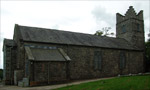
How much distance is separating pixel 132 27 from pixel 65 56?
2088cm

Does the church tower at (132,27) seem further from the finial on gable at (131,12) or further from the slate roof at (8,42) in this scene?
the slate roof at (8,42)

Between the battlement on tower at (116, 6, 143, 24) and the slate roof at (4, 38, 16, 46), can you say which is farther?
the battlement on tower at (116, 6, 143, 24)

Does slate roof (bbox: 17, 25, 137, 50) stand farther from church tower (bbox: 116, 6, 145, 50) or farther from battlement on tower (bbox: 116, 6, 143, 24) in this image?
battlement on tower (bbox: 116, 6, 143, 24)

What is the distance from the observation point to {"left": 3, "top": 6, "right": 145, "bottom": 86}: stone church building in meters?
20.6

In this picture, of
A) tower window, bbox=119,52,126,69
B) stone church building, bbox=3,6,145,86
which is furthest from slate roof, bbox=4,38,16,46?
tower window, bbox=119,52,126,69

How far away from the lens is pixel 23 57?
2231 cm

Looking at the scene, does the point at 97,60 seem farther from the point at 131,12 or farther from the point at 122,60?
the point at 131,12

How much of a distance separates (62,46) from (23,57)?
6.25 meters

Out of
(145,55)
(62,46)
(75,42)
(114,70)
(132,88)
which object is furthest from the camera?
(145,55)

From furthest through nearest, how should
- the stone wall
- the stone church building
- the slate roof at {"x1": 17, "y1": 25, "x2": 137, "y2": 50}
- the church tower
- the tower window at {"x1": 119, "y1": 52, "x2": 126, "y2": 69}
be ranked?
1. the church tower
2. the tower window at {"x1": 119, "y1": 52, "x2": 126, "y2": 69}
3. the slate roof at {"x1": 17, "y1": 25, "x2": 137, "y2": 50}
4. the stone wall
5. the stone church building

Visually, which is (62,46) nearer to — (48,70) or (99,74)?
(48,70)

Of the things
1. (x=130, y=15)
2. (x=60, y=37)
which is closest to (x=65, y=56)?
(x=60, y=37)

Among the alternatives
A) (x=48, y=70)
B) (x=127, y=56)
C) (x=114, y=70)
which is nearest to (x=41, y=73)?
(x=48, y=70)

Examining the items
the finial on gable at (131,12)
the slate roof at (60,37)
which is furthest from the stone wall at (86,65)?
the finial on gable at (131,12)
